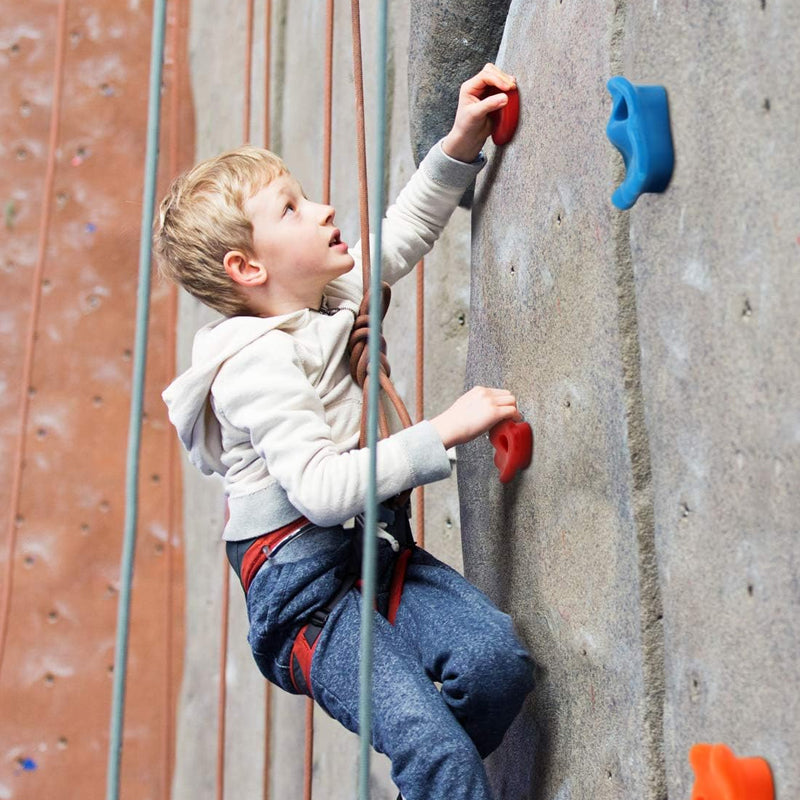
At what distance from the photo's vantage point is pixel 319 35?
2281 millimetres

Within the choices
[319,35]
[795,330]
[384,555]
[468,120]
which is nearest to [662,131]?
[795,330]

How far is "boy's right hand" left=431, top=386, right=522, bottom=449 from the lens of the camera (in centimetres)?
110

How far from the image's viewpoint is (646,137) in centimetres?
88

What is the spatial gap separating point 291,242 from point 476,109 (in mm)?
215

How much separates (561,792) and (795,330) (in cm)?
52

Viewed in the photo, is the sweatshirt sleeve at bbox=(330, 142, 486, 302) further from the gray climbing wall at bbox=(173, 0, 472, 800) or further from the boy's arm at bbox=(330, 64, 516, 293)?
the gray climbing wall at bbox=(173, 0, 472, 800)

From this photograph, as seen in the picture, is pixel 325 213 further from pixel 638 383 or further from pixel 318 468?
pixel 638 383

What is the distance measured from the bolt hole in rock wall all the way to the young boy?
6 cm

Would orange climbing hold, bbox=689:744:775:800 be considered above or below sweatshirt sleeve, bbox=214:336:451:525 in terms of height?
below

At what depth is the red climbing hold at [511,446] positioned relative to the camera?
44.6 inches

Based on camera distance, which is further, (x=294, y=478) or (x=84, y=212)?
(x=84, y=212)

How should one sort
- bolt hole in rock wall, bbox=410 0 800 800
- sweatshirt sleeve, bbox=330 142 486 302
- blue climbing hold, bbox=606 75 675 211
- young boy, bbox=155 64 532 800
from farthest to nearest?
sweatshirt sleeve, bbox=330 142 486 302 < young boy, bbox=155 64 532 800 < blue climbing hold, bbox=606 75 675 211 < bolt hole in rock wall, bbox=410 0 800 800

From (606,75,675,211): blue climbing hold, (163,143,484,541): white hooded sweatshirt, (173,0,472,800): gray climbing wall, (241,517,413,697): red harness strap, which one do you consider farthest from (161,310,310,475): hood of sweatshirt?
(173,0,472,800): gray climbing wall

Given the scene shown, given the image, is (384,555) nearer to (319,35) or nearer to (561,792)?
(561,792)
